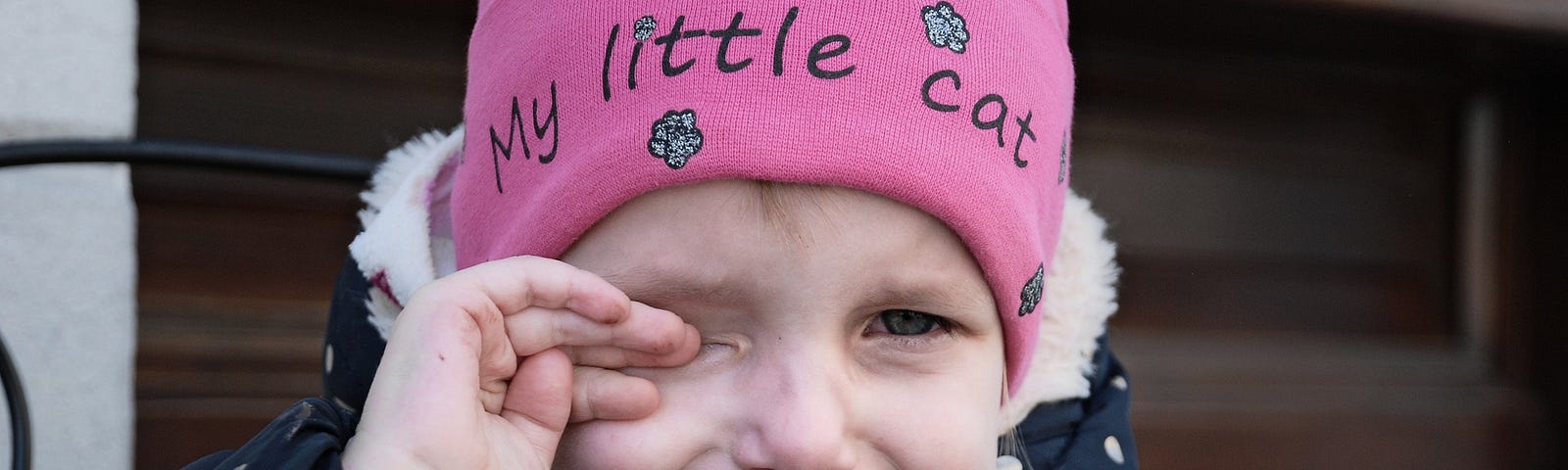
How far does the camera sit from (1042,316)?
3.88 feet

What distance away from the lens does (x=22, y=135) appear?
4.50 ft

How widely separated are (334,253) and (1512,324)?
2512 mm

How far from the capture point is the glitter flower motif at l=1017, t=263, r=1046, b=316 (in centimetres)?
101

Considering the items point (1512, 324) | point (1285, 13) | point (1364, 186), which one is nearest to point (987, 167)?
point (1285, 13)

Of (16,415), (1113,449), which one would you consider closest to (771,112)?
(1113,449)

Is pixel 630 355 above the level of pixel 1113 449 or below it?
above

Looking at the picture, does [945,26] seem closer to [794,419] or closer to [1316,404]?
[794,419]

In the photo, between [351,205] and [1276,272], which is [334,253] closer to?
[351,205]

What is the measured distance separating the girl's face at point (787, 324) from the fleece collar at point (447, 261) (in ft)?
0.74

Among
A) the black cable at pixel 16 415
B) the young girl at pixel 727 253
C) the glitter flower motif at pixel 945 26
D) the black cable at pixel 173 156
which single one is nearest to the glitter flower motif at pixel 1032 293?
the young girl at pixel 727 253

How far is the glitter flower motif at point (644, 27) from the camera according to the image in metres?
0.92

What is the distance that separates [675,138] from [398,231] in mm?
345

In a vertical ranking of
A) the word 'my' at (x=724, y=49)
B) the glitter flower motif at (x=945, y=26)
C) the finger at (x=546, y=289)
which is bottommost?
the finger at (x=546, y=289)

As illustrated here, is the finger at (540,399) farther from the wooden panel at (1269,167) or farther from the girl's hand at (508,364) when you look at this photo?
the wooden panel at (1269,167)
